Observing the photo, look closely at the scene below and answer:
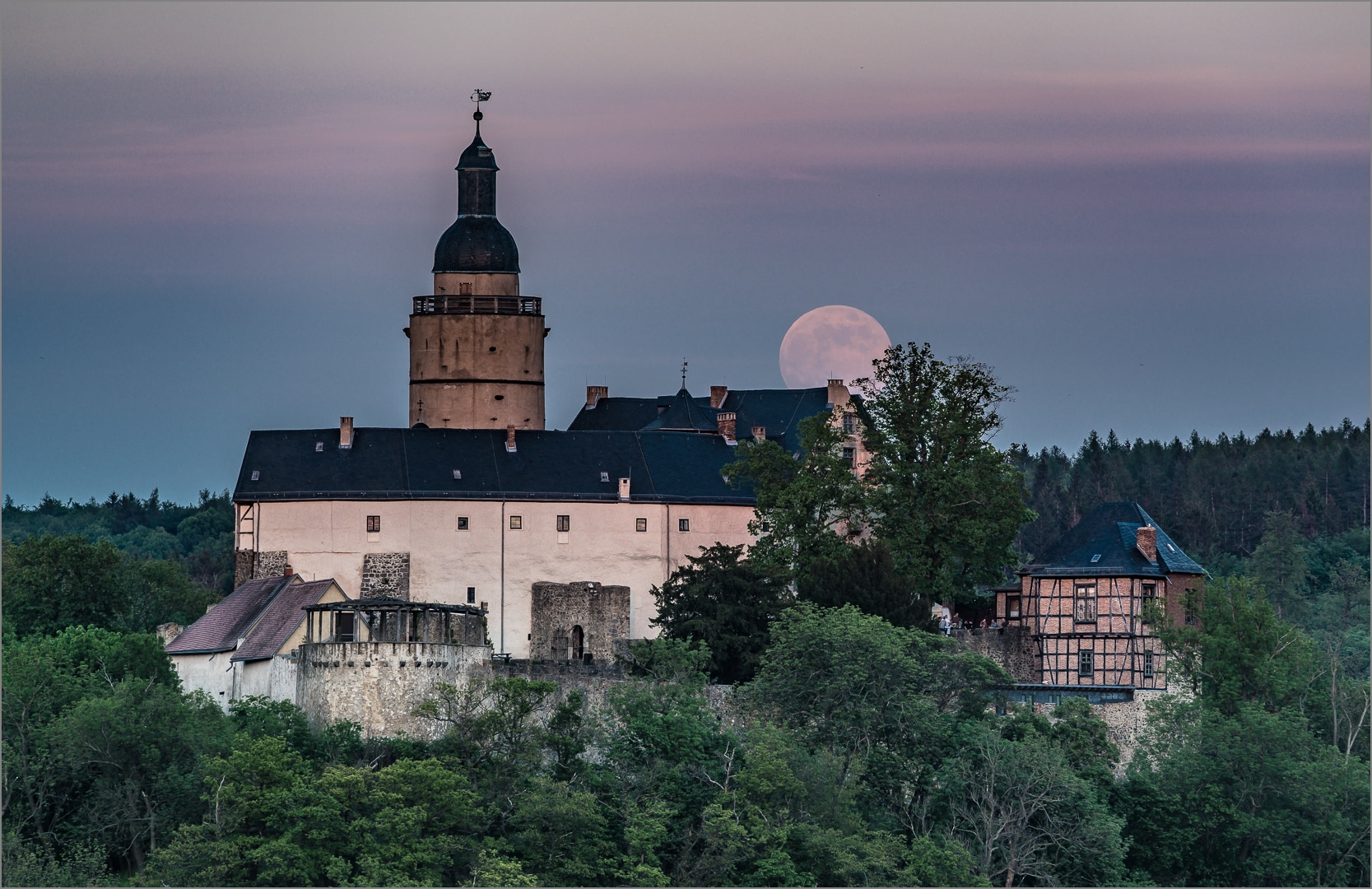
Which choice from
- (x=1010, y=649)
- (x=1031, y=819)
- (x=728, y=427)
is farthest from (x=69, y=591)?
(x=1031, y=819)

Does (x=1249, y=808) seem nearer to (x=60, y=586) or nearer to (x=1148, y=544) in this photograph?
(x=1148, y=544)

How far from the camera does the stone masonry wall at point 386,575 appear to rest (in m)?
61.5

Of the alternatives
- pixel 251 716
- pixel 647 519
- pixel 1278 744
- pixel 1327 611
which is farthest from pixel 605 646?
pixel 1327 611

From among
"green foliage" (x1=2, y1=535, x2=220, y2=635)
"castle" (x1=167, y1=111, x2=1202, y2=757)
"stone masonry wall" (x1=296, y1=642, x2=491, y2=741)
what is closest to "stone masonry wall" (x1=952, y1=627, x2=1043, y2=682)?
"castle" (x1=167, y1=111, x2=1202, y2=757)

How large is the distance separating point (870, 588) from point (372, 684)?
13326mm

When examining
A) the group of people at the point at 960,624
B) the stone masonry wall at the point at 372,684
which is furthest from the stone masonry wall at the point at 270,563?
the group of people at the point at 960,624

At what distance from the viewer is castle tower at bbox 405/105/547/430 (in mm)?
70938

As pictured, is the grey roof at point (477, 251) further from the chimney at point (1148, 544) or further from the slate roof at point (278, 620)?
the chimney at point (1148, 544)

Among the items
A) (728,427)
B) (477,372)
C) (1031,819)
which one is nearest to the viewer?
(1031,819)

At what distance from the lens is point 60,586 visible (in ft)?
214

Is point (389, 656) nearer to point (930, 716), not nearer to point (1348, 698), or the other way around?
Result: point (930, 716)

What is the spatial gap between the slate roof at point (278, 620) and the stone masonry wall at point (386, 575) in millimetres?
5268

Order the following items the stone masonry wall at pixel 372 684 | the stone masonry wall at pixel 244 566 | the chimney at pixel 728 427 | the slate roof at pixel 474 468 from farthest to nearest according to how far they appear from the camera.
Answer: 1. the chimney at pixel 728 427
2. the slate roof at pixel 474 468
3. the stone masonry wall at pixel 244 566
4. the stone masonry wall at pixel 372 684

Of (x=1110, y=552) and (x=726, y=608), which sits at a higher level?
(x=1110, y=552)
